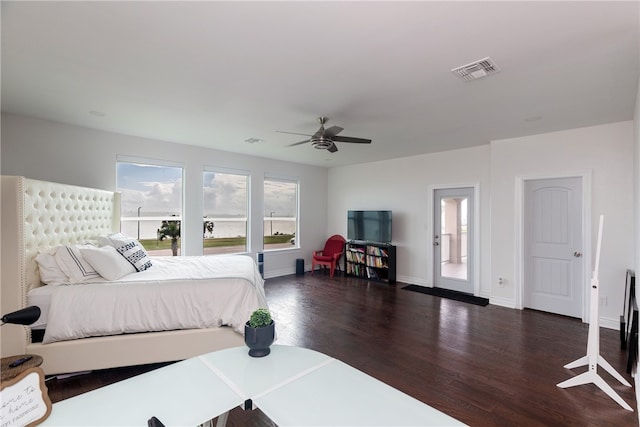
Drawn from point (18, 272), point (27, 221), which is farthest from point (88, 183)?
point (18, 272)

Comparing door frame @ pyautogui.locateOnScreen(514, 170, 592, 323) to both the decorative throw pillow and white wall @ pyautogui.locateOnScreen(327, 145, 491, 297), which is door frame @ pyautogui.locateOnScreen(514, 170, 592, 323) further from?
the decorative throw pillow

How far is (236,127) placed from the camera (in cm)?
415

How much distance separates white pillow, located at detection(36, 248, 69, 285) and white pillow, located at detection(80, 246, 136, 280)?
22 centimetres

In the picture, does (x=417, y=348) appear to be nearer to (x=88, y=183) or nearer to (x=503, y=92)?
(x=503, y=92)

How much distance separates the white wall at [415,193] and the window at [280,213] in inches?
48.5

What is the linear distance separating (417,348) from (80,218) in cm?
420

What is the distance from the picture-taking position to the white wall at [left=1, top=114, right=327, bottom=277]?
3807 mm

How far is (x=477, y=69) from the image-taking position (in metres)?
2.44

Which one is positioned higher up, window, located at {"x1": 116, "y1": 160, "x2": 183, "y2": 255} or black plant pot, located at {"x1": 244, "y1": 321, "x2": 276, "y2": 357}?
window, located at {"x1": 116, "y1": 160, "x2": 183, "y2": 255}

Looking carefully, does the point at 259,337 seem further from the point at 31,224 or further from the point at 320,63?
the point at 31,224

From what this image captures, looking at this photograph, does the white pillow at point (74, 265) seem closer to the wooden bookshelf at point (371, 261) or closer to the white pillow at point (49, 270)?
the white pillow at point (49, 270)

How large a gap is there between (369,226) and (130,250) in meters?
4.55

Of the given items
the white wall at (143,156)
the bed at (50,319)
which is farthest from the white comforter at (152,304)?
the white wall at (143,156)

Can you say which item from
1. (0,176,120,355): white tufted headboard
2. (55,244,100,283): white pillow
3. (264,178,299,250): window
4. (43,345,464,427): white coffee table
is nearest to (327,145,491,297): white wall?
(264,178,299,250): window
